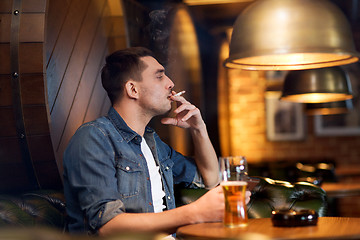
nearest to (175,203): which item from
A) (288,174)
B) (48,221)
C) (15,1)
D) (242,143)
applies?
(48,221)

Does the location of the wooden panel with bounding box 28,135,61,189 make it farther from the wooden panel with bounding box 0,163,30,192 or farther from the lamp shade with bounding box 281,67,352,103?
the lamp shade with bounding box 281,67,352,103

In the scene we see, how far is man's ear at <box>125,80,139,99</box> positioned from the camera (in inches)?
89.3

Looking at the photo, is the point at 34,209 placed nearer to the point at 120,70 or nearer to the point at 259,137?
the point at 120,70

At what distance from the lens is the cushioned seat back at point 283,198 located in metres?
2.45

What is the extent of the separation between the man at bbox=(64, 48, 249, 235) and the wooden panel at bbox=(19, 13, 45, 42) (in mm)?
405

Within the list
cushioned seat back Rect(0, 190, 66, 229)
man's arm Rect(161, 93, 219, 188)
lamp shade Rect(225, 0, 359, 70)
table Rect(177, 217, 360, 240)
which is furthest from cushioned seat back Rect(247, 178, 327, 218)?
lamp shade Rect(225, 0, 359, 70)

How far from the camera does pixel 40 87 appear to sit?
210cm

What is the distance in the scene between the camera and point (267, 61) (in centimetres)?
194

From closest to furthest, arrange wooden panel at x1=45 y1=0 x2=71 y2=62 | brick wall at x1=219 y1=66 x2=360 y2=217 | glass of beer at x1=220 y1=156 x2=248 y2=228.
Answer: glass of beer at x1=220 y1=156 x2=248 y2=228 < wooden panel at x1=45 y1=0 x2=71 y2=62 < brick wall at x1=219 y1=66 x2=360 y2=217

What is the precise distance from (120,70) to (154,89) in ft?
0.65

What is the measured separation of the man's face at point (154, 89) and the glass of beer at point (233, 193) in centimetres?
64

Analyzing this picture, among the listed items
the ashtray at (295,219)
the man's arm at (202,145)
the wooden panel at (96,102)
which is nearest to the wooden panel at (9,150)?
the wooden panel at (96,102)

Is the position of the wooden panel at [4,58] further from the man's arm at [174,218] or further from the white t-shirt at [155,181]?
the man's arm at [174,218]

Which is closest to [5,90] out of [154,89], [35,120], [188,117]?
[35,120]
